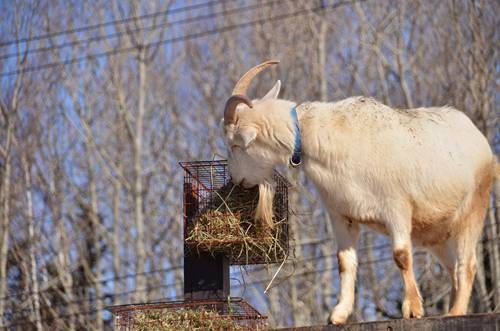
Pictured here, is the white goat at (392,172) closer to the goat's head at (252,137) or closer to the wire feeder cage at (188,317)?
the goat's head at (252,137)

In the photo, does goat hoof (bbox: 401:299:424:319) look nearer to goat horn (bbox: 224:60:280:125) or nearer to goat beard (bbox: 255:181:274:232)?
goat beard (bbox: 255:181:274:232)

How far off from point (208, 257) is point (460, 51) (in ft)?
47.2

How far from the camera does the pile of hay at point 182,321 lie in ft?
25.7

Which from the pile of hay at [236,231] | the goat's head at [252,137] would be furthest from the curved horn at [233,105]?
the pile of hay at [236,231]

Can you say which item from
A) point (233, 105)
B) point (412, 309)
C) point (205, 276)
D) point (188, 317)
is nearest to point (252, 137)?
point (233, 105)

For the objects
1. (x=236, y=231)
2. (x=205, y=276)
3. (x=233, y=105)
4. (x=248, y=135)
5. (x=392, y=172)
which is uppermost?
(x=233, y=105)

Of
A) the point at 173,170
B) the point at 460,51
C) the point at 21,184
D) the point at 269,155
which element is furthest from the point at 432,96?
the point at 269,155

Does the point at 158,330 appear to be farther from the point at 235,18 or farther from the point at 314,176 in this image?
the point at 235,18

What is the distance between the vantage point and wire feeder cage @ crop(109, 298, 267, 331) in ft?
25.8

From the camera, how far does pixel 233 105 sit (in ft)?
28.5

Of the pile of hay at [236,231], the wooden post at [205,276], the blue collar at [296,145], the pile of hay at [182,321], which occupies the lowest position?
the pile of hay at [182,321]

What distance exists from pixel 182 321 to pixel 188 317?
0.05m

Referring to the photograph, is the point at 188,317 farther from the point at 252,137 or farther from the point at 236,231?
the point at 252,137

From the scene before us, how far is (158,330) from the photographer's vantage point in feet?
25.8
